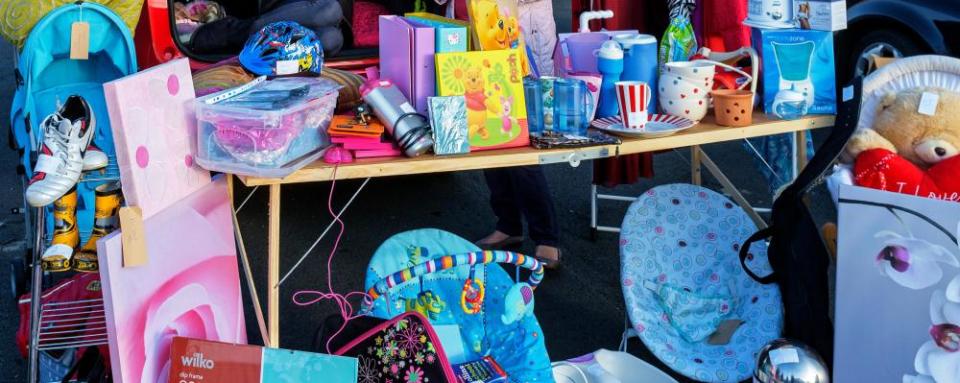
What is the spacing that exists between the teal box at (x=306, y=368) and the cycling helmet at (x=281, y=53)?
117 centimetres

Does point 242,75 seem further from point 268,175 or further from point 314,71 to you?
point 268,175

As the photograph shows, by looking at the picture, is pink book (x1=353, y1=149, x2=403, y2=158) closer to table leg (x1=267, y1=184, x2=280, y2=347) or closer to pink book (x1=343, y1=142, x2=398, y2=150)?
pink book (x1=343, y1=142, x2=398, y2=150)

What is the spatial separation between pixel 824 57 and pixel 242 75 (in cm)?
190

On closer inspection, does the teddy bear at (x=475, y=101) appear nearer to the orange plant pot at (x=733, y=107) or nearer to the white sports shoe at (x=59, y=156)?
the orange plant pot at (x=733, y=107)

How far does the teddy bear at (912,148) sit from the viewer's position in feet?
9.05

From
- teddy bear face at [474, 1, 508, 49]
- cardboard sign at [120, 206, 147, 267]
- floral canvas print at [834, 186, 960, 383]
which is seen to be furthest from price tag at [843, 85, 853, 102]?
cardboard sign at [120, 206, 147, 267]

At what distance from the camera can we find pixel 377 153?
2.66 m

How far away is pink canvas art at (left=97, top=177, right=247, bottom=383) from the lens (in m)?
2.20

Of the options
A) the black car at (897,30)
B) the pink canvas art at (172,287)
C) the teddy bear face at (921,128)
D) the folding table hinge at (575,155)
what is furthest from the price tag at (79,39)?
the black car at (897,30)

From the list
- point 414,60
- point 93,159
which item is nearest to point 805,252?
point 414,60

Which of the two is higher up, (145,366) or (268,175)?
(268,175)

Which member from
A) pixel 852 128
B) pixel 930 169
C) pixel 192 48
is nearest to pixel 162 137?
pixel 192 48

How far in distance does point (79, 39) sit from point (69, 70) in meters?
→ 0.18

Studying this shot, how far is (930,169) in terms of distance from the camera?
2.82m
